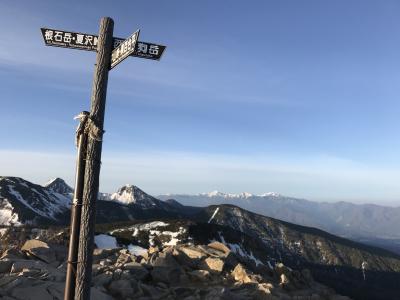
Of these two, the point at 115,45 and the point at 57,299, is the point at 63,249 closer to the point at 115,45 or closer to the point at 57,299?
the point at 57,299

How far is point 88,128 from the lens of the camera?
10422mm

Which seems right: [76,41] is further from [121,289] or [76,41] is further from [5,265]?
[5,265]

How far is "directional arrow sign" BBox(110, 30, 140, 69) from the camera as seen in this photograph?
10.0m

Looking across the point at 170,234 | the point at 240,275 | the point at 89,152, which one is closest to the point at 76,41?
the point at 89,152

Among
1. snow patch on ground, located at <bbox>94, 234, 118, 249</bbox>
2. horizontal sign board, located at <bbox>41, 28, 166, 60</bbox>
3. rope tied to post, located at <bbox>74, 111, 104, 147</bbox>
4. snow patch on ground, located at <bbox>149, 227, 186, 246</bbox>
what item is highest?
horizontal sign board, located at <bbox>41, 28, 166, 60</bbox>

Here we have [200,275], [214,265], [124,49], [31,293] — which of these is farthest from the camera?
[214,265]

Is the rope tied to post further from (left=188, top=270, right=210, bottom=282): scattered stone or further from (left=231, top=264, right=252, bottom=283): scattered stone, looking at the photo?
(left=231, top=264, right=252, bottom=283): scattered stone

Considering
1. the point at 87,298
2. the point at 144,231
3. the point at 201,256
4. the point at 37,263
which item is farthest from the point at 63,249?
the point at 144,231

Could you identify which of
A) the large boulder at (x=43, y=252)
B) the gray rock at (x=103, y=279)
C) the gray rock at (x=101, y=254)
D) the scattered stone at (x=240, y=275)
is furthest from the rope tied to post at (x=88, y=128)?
the gray rock at (x=101, y=254)

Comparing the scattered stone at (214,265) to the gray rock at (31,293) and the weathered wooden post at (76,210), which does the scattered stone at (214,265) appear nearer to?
the gray rock at (31,293)

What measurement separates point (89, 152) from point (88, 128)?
591 millimetres

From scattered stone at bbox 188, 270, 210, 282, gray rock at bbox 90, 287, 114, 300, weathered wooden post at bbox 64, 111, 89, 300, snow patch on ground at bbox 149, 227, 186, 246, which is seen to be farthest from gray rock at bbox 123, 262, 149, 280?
snow patch on ground at bbox 149, 227, 186, 246

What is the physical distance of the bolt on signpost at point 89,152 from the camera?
10.3 meters

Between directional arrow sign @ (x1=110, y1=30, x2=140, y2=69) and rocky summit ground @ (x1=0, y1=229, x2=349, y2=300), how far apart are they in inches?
869
